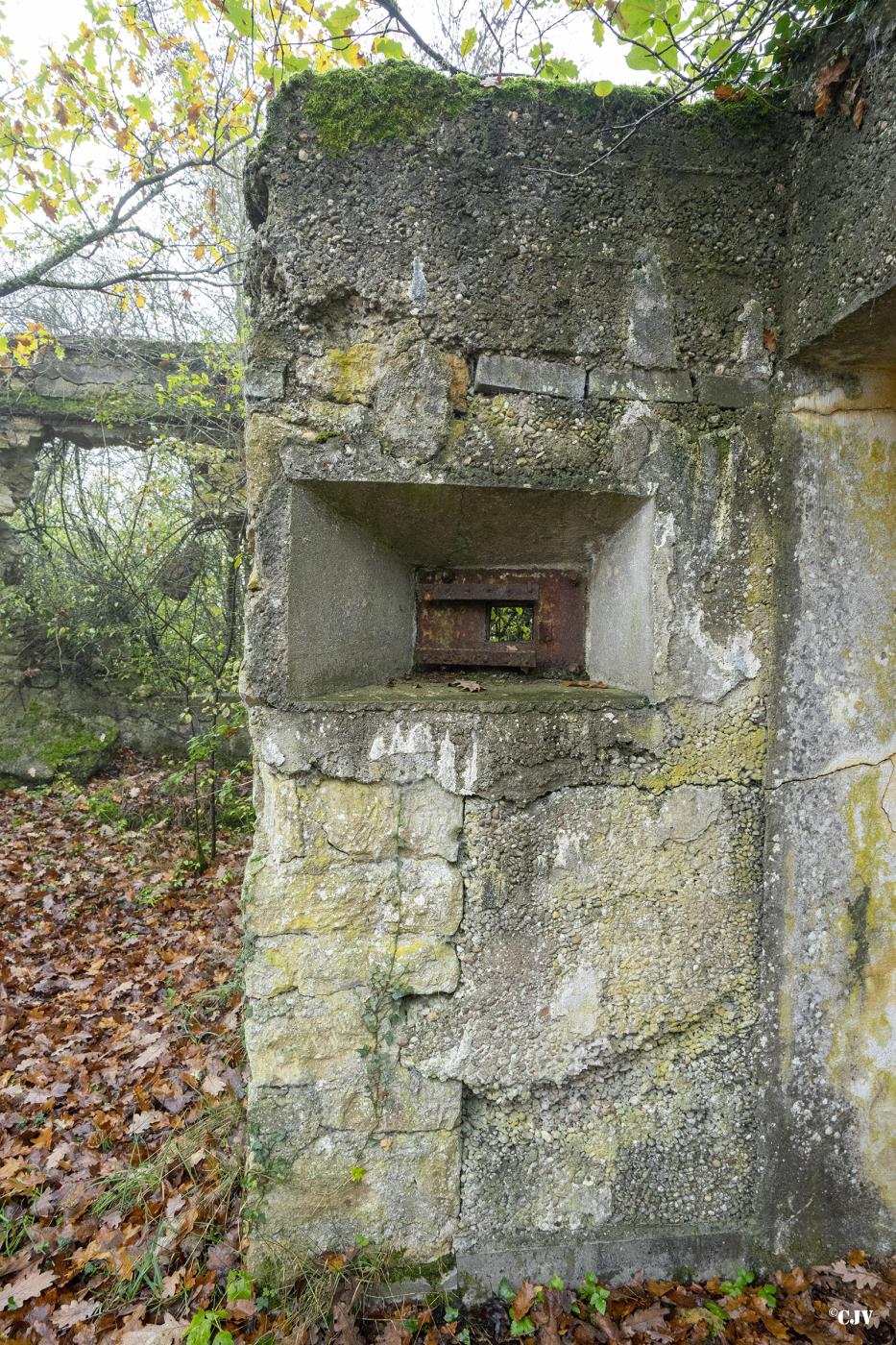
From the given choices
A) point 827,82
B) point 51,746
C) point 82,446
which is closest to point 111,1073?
point 827,82

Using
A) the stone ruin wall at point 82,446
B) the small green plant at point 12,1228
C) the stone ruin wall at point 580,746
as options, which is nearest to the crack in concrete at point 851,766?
Result: the stone ruin wall at point 580,746

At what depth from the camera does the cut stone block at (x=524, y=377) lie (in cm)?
167

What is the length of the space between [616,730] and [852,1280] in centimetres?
150

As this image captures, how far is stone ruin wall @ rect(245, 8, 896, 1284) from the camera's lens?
165 cm

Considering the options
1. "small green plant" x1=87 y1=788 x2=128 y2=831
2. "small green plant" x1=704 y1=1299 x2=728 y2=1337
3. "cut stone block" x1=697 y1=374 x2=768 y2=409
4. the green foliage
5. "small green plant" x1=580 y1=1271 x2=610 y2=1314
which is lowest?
"small green plant" x1=87 y1=788 x2=128 y2=831

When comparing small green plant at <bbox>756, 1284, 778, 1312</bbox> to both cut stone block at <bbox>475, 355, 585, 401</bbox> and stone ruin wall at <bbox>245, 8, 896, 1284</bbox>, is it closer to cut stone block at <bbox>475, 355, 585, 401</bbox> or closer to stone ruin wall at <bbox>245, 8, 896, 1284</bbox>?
stone ruin wall at <bbox>245, 8, 896, 1284</bbox>

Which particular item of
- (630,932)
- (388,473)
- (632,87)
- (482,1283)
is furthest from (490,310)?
(482,1283)

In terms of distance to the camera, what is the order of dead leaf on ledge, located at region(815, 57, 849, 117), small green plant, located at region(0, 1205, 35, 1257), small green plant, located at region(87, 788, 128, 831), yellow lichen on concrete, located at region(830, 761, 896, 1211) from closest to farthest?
1. dead leaf on ledge, located at region(815, 57, 849, 117)
2. yellow lichen on concrete, located at region(830, 761, 896, 1211)
3. small green plant, located at region(0, 1205, 35, 1257)
4. small green plant, located at region(87, 788, 128, 831)

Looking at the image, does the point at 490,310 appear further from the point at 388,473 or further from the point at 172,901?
the point at 172,901

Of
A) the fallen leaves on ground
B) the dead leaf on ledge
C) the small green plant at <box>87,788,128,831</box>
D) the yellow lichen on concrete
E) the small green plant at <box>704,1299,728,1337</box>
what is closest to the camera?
the dead leaf on ledge

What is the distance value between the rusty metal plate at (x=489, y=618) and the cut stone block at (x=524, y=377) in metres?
0.60

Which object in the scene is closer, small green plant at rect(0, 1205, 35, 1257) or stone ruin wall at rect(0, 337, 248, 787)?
small green plant at rect(0, 1205, 35, 1257)

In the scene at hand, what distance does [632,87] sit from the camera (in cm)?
166

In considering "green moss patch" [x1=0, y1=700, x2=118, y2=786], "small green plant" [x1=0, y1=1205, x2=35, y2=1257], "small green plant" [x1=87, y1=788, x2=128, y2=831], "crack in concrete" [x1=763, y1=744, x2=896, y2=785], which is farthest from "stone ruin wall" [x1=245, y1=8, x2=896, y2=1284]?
"green moss patch" [x1=0, y1=700, x2=118, y2=786]
